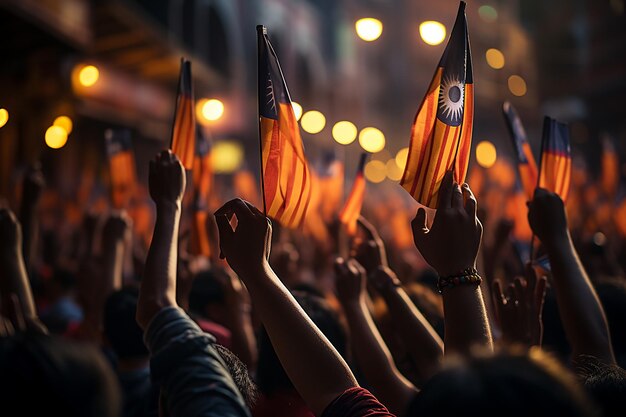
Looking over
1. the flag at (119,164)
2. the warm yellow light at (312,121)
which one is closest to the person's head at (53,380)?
the flag at (119,164)

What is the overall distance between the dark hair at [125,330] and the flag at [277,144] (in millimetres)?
643

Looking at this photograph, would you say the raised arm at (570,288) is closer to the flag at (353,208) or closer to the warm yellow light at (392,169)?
the flag at (353,208)

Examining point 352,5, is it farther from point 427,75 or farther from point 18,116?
point 18,116

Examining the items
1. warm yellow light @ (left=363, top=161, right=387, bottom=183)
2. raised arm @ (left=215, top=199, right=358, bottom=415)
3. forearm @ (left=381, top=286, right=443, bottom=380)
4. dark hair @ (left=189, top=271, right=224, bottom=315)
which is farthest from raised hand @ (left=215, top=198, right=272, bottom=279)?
warm yellow light @ (left=363, top=161, right=387, bottom=183)

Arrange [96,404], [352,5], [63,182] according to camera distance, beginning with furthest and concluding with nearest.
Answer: [352,5]
[63,182]
[96,404]

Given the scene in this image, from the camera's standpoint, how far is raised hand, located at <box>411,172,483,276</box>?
67.1 inches

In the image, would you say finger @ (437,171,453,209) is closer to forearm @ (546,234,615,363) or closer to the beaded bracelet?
the beaded bracelet

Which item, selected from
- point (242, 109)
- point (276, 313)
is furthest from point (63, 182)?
point (276, 313)

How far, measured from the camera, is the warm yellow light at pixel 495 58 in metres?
33.7

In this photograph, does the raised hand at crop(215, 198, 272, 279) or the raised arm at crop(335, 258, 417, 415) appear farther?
the raised arm at crop(335, 258, 417, 415)

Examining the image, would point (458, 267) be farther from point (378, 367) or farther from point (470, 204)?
point (378, 367)

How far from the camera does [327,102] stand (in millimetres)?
26297

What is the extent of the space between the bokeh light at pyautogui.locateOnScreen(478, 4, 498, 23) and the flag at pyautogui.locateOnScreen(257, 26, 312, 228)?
1308 inches

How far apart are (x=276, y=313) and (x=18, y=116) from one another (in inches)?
434
